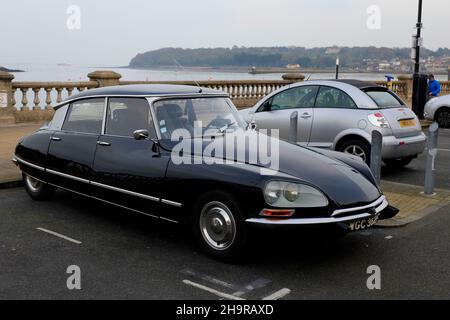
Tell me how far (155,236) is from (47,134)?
216 centimetres

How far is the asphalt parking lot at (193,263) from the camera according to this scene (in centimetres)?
450

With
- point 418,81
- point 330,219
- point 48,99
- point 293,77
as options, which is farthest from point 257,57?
point 293,77

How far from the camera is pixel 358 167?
19.5ft

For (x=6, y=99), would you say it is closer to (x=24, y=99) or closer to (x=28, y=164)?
(x=24, y=99)

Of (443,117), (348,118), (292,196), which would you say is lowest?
(443,117)

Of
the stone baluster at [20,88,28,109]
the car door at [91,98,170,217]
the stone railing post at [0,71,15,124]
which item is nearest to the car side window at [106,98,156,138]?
the car door at [91,98,170,217]

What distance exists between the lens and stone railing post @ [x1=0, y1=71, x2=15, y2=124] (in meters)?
14.7

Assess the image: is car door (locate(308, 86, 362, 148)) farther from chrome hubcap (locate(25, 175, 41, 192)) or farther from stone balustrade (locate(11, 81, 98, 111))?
stone balustrade (locate(11, 81, 98, 111))

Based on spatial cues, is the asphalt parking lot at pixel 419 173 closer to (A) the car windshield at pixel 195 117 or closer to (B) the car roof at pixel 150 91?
(A) the car windshield at pixel 195 117

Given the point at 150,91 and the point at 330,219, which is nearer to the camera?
the point at 330,219

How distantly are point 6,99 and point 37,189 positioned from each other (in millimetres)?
8335

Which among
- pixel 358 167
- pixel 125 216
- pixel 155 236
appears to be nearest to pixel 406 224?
pixel 358 167

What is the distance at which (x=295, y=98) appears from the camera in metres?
10.2
